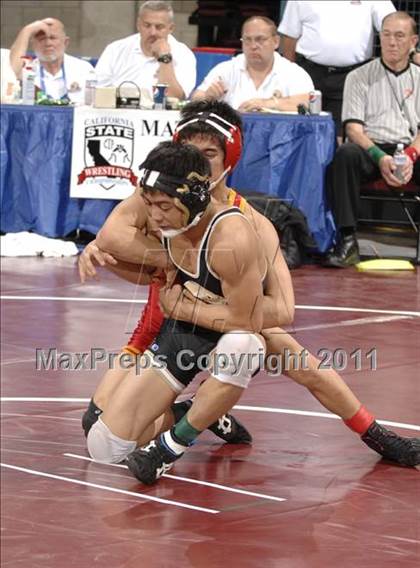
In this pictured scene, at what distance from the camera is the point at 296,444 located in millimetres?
5027

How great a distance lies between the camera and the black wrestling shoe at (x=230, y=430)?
4.98 metres

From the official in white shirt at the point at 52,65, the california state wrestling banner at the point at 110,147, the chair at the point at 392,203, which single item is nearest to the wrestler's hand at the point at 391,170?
the chair at the point at 392,203

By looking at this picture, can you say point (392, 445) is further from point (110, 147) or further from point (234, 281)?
point (110, 147)

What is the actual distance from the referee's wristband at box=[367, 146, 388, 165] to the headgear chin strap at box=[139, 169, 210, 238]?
497 centimetres

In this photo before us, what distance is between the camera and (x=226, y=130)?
467cm

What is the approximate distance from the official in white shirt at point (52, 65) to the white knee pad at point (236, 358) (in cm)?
592

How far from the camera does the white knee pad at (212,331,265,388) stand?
445 centimetres

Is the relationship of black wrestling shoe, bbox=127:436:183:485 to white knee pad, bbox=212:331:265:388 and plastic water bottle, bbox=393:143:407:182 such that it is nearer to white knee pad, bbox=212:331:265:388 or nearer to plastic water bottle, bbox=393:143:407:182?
white knee pad, bbox=212:331:265:388

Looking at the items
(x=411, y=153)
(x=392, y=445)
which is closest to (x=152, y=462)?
(x=392, y=445)

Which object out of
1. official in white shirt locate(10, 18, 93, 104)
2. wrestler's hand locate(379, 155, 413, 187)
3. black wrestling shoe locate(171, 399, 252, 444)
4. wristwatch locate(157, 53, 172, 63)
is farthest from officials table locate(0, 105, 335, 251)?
black wrestling shoe locate(171, 399, 252, 444)

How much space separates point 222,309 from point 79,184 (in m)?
5.19

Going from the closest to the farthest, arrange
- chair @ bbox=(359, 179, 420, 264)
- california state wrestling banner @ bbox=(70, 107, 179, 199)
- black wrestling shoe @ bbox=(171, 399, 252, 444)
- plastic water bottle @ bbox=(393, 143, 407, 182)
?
black wrestling shoe @ bbox=(171, 399, 252, 444)
plastic water bottle @ bbox=(393, 143, 407, 182)
california state wrestling banner @ bbox=(70, 107, 179, 199)
chair @ bbox=(359, 179, 420, 264)

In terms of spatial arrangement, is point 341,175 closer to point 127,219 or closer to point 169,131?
point 169,131

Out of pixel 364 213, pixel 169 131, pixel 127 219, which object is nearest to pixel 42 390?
pixel 127 219
